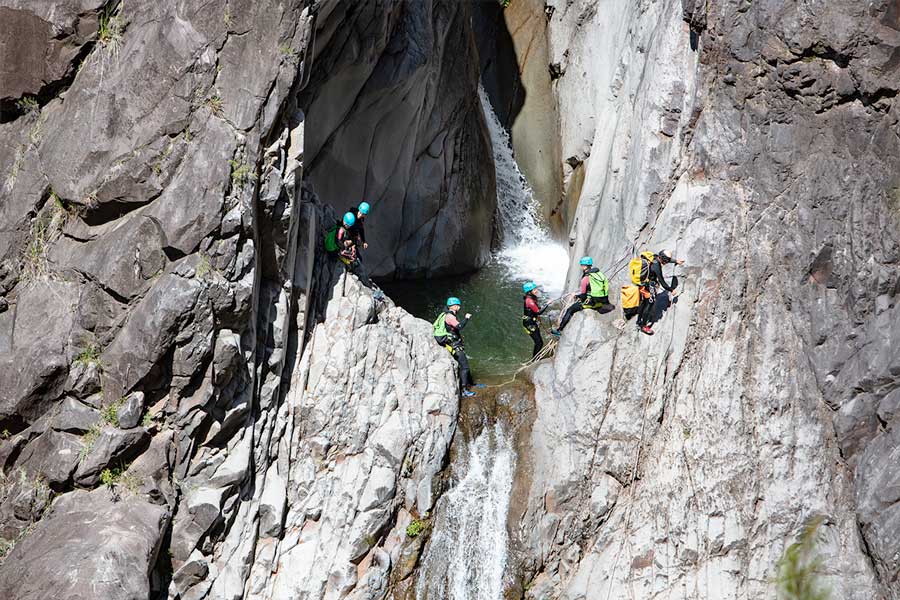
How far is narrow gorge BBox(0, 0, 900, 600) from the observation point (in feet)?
44.0

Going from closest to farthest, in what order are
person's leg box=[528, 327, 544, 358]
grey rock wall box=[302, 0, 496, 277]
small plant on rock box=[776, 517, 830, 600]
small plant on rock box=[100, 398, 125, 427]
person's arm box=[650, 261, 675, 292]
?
small plant on rock box=[100, 398, 125, 427] < small plant on rock box=[776, 517, 830, 600] < person's arm box=[650, 261, 675, 292] < person's leg box=[528, 327, 544, 358] < grey rock wall box=[302, 0, 496, 277]

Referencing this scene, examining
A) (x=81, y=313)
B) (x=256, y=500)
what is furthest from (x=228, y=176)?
(x=256, y=500)

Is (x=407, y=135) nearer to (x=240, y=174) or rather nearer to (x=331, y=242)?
(x=331, y=242)

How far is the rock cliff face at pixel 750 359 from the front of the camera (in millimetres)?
15570

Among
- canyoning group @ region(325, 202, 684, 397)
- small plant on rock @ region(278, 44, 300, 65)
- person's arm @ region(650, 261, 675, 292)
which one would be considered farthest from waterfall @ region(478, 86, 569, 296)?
small plant on rock @ region(278, 44, 300, 65)

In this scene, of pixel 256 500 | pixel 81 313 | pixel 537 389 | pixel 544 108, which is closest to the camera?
pixel 81 313

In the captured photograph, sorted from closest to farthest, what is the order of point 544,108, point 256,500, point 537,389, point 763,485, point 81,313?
point 81,313
point 256,500
point 763,485
point 537,389
point 544,108

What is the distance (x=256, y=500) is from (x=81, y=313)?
4434 mm

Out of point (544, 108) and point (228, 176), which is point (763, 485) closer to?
point (228, 176)

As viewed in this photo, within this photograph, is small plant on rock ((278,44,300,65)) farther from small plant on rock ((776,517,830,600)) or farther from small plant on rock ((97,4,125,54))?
small plant on rock ((776,517,830,600))

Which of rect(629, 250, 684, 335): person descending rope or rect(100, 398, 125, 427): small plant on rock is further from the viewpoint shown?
rect(629, 250, 684, 335): person descending rope

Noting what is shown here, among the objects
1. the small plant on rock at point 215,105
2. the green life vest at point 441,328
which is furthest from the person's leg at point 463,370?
the small plant on rock at point 215,105

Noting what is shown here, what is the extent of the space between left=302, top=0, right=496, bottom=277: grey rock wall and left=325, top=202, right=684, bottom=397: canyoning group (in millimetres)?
3508

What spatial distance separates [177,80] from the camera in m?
14.1
